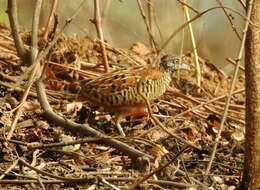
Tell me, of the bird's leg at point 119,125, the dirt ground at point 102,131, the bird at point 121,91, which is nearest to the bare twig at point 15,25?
the dirt ground at point 102,131

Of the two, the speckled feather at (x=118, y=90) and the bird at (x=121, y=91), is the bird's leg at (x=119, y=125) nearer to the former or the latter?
the bird at (x=121, y=91)

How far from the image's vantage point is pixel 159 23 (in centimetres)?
869

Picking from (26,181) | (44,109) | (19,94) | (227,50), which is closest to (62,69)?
(19,94)

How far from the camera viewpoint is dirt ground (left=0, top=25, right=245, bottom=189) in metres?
3.88

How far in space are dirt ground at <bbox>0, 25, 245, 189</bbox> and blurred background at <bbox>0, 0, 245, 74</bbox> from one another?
0.38m

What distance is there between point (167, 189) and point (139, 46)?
16.5 ft

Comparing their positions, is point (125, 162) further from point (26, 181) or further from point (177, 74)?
point (177, 74)

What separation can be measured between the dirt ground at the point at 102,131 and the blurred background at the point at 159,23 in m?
0.38

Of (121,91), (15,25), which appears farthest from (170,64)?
(15,25)

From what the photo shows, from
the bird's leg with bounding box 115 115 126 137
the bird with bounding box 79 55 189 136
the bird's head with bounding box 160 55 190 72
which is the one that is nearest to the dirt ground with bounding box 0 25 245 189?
the bird's leg with bounding box 115 115 126 137

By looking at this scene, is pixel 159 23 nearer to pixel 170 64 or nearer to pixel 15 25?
pixel 170 64

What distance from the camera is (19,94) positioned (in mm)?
5707

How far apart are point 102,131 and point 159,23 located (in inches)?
138

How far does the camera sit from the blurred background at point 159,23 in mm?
7078
